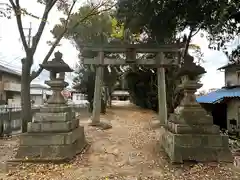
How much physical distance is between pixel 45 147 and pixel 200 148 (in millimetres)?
4159

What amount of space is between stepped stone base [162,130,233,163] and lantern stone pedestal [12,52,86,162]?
2882 millimetres

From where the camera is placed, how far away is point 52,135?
6.98 meters

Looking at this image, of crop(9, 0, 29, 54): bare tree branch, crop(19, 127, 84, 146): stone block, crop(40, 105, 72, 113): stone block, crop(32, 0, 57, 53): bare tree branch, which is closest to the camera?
crop(19, 127, 84, 146): stone block

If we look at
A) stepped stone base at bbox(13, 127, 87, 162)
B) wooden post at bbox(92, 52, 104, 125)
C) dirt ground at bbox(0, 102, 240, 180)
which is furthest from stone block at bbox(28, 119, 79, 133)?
A: wooden post at bbox(92, 52, 104, 125)

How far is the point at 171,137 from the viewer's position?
6883 mm

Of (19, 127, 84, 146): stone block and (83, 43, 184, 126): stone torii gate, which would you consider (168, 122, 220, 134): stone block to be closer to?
(19, 127, 84, 146): stone block

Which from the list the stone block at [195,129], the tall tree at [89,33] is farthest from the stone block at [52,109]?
the tall tree at [89,33]

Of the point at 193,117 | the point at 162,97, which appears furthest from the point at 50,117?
the point at 162,97

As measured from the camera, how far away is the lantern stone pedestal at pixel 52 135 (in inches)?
270

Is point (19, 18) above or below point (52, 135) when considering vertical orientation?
above

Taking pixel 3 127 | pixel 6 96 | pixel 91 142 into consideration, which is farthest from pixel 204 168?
pixel 6 96

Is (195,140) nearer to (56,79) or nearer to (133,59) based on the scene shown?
(56,79)

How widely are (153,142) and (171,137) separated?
2376 mm

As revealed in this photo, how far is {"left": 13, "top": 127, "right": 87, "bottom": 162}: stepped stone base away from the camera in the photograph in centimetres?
684
